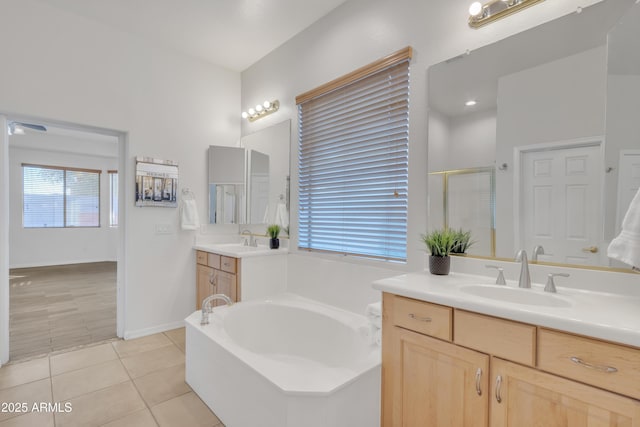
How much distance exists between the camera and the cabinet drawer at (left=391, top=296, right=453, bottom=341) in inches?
50.8

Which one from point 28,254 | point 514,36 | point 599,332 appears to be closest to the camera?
point 599,332

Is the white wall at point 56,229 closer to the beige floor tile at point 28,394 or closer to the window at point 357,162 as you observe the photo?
the beige floor tile at point 28,394

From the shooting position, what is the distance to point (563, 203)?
1438mm

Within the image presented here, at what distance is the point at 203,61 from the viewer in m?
3.45

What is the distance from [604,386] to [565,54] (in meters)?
1.41

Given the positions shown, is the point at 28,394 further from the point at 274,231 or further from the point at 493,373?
the point at 493,373

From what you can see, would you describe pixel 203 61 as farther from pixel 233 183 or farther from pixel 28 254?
pixel 28 254

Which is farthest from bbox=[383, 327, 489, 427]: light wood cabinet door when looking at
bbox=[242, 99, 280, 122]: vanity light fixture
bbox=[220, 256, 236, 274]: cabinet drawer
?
bbox=[242, 99, 280, 122]: vanity light fixture

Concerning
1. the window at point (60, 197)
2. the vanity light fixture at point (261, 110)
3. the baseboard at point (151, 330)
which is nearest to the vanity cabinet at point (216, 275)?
the baseboard at point (151, 330)

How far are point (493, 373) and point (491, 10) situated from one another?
70.6 inches

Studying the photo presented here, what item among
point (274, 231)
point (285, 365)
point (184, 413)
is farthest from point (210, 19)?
point (184, 413)

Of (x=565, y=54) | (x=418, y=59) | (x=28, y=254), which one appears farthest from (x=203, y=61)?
(x=28, y=254)

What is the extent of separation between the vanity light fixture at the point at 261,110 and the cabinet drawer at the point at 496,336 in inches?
103

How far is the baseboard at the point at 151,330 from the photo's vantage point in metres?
2.96
